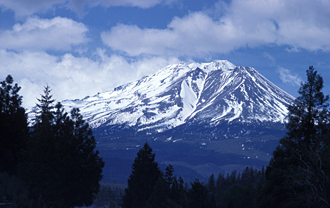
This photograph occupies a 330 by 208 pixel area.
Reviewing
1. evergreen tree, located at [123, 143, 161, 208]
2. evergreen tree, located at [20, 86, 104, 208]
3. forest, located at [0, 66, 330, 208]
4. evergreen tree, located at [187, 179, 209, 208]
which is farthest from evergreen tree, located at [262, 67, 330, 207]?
evergreen tree, located at [123, 143, 161, 208]

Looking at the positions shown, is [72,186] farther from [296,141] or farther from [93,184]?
[296,141]

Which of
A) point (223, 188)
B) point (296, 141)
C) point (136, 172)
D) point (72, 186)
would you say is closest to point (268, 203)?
point (296, 141)

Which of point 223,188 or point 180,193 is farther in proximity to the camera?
point 223,188

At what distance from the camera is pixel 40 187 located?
33.3 meters

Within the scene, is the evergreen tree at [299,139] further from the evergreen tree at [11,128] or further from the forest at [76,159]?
the evergreen tree at [11,128]

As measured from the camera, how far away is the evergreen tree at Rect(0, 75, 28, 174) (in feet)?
124

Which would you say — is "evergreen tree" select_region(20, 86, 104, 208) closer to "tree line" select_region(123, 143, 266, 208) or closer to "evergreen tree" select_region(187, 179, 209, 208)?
"tree line" select_region(123, 143, 266, 208)

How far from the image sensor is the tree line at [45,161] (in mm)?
33250

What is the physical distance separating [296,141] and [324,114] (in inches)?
131

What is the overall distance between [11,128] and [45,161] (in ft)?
26.6


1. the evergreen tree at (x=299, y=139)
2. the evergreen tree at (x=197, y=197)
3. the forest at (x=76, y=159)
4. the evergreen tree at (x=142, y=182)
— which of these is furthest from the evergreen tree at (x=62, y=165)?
the evergreen tree at (x=299, y=139)

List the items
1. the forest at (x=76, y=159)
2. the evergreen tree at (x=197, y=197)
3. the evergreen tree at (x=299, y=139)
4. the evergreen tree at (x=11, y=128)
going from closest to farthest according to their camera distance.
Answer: the forest at (x=76, y=159) < the evergreen tree at (x=299, y=139) < the evergreen tree at (x=11, y=128) < the evergreen tree at (x=197, y=197)

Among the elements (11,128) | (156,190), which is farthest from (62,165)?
(156,190)

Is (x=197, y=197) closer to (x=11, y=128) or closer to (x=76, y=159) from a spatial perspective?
(x=76, y=159)
